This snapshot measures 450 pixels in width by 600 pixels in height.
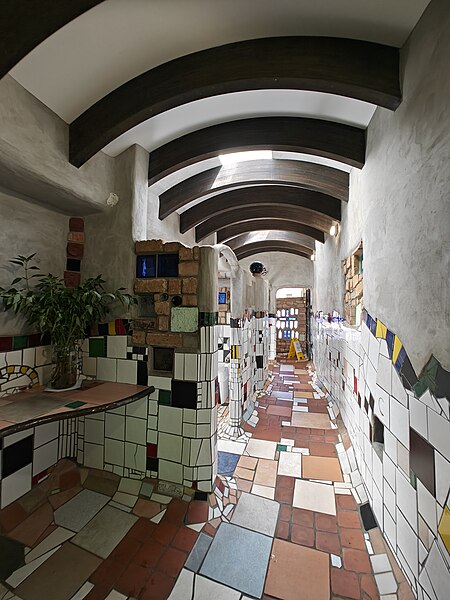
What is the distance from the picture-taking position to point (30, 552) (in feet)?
3.67

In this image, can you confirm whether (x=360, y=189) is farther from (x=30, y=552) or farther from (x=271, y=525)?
(x=30, y=552)

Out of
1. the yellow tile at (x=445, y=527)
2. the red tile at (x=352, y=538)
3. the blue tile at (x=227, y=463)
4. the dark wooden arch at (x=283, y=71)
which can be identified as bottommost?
the blue tile at (x=227, y=463)

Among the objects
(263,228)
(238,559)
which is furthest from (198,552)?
(263,228)

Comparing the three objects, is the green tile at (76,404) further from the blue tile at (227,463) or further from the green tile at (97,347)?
the blue tile at (227,463)

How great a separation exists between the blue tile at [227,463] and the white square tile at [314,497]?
46 centimetres

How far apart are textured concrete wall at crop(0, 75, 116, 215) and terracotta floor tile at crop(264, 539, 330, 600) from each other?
2104 millimetres

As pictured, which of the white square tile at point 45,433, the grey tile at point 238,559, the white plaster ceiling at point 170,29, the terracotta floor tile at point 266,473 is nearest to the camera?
the white plaster ceiling at point 170,29

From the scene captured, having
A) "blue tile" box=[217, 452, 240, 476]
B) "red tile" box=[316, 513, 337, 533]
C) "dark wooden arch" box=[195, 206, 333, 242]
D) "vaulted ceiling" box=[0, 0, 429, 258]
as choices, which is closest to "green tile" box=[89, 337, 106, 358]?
"vaulted ceiling" box=[0, 0, 429, 258]

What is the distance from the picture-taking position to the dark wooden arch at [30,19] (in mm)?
772

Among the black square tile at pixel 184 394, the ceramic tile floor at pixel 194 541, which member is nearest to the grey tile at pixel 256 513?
the ceramic tile floor at pixel 194 541

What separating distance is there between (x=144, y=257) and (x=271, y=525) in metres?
1.68

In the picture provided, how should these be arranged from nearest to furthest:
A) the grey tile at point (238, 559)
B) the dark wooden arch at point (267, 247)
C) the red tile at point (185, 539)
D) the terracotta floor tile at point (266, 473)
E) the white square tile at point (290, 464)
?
1. the grey tile at point (238, 559)
2. the red tile at point (185, 539)
3. the terracotta floor tile at point (266, 473)
4. the white square tile at point (290, 464)
5. the dark wooden arch at point (267, 247)

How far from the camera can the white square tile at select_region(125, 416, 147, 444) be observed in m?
1.51

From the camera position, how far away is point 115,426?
61.6 inches
